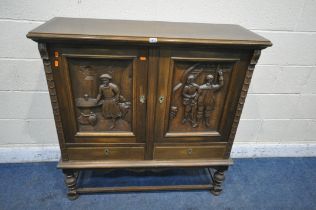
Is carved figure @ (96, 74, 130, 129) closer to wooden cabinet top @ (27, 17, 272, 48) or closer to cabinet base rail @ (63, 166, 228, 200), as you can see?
wooden cabinet top @ (27, 17, 272, 48)

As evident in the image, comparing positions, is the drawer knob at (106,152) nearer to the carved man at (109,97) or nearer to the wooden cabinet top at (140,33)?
the carved man at (109,97)

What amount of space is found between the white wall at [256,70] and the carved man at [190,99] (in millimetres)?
508

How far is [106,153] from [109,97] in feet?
1.20

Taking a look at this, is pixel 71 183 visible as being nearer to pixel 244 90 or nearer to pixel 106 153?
pixel 106 153

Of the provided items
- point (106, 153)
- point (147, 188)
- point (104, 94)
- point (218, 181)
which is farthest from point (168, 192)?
point (104, 94)

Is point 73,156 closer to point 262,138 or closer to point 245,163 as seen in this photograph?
point 245,163

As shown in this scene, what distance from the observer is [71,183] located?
4.78ft

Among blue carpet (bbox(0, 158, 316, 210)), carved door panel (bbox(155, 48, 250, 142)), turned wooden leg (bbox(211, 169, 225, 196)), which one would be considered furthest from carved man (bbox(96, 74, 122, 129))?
turned wooden leg (bbox(211, 169, 225, 196))

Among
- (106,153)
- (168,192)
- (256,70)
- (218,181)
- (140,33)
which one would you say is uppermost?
(140,33)

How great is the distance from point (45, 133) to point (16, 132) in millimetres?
205

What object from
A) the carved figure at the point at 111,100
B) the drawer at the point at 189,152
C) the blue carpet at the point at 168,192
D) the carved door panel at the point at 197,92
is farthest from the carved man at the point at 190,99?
the blue carpet at the point at 168,192

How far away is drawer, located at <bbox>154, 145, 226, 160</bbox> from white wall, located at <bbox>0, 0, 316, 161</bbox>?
569 millimetres

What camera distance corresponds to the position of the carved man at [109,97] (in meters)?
1.12

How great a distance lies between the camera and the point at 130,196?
5.17ft
